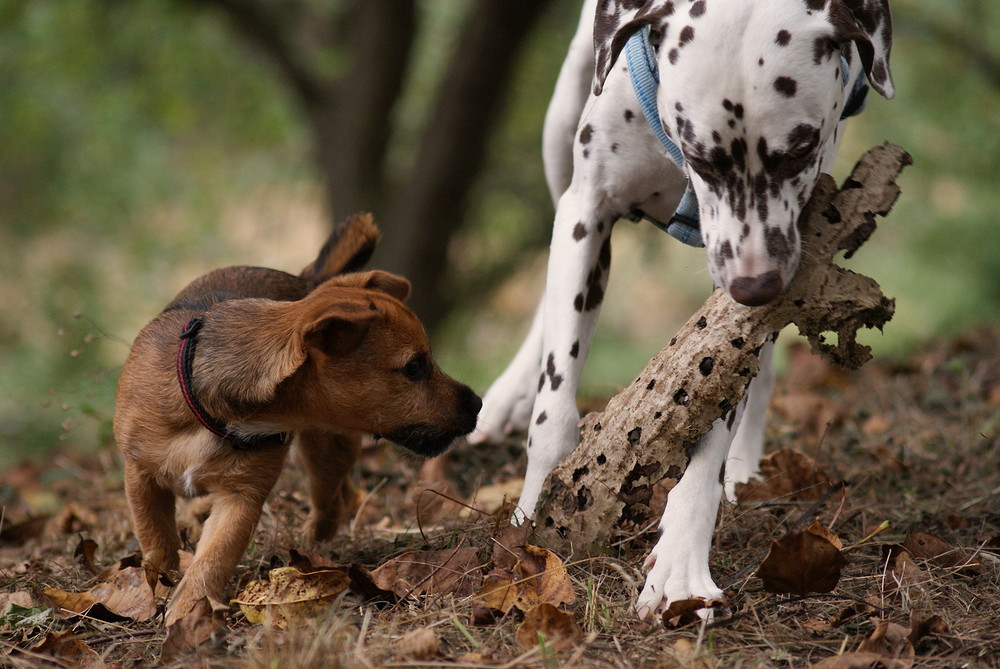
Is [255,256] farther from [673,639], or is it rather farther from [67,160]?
[673,639]

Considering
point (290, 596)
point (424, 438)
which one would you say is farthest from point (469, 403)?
point (290, 596)

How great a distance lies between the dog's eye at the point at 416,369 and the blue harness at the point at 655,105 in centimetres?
98

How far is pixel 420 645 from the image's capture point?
8.56 feet

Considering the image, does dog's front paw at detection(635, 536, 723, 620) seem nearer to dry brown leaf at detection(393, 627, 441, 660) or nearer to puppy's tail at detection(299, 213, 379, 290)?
dry brown leaf at detection(393, 627, 441, 660)

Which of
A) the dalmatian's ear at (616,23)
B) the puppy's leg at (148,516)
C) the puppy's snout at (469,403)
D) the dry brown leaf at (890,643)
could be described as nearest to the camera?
the dry brown leaf at (890,643)

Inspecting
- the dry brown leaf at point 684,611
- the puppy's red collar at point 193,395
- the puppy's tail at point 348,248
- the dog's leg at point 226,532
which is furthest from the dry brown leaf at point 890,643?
the puppy's tail at point 348,248

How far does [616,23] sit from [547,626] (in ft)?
6.68

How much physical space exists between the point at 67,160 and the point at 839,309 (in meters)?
10.3

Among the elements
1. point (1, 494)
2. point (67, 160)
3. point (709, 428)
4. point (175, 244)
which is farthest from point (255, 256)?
point (709, 428)

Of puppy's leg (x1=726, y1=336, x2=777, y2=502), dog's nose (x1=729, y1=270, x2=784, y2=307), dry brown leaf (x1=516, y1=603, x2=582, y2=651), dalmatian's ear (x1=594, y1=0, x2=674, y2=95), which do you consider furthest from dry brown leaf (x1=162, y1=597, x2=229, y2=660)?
puppy's leg (x1=726, y1=336, x2=777, y2=502)

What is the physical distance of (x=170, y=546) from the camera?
3.62 meters

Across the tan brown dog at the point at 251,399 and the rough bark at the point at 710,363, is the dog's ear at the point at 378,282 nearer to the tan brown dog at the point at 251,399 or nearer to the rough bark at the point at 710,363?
the tan brown dog at the point at 251,399

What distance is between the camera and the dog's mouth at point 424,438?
3652 mm

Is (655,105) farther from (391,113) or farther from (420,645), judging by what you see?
(391,113)
